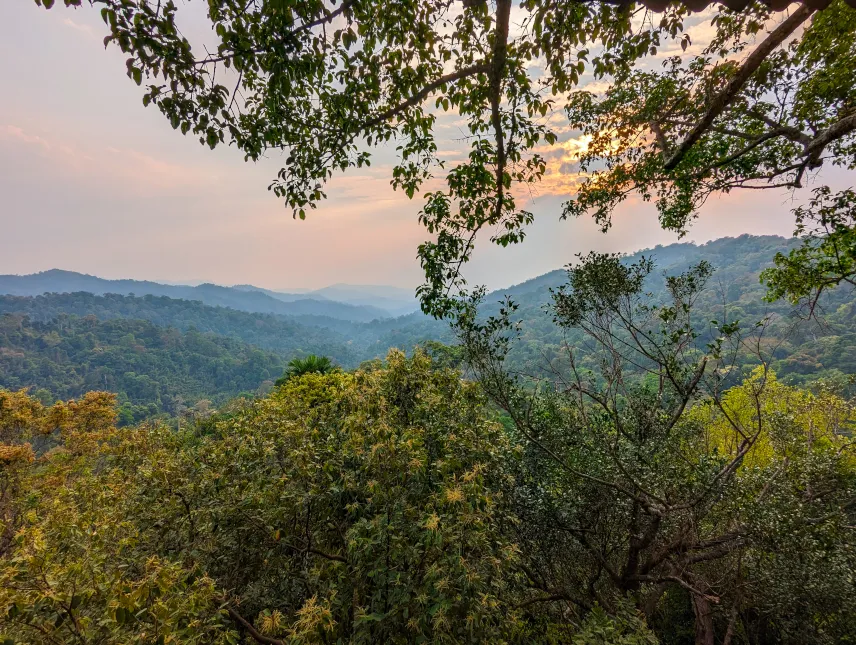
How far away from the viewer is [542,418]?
6.31 meters

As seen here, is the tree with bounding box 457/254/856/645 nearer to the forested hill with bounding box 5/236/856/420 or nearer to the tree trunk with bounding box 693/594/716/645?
the tree trunk with bounding box 693/594/716/645

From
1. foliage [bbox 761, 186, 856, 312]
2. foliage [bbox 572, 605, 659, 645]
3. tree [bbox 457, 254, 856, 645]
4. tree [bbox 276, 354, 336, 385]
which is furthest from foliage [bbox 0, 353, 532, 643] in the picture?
tree [bbox 276, 354, 336, 385]

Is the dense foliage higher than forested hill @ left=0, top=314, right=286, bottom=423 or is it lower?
higher

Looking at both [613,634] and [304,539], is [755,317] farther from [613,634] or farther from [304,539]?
[304,539]

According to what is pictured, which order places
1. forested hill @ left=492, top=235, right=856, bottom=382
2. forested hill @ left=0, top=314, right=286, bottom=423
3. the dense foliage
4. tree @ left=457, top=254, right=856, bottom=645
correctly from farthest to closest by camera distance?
forested hill @ left=0, top=314, right=286, bottom=423 < forested hill @ left=492, top=235, right=856, bottom=382 < tree @ left=457, top=254, right=856, bottom=645 < the dense foliage

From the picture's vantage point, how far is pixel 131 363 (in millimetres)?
97750

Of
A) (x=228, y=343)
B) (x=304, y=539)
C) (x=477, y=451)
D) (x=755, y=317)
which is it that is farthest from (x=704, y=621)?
(x=228, y=343)

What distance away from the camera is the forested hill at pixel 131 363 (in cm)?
8369

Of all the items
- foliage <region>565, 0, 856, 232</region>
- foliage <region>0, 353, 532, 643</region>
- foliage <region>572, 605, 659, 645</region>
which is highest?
foliage <region>565, 0, 856, 232</region>

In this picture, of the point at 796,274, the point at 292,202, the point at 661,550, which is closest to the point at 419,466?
the point at 292,202

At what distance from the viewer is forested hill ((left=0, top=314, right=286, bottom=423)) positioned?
83.7 m

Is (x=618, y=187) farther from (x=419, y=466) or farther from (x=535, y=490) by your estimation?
(x=419, y=466)

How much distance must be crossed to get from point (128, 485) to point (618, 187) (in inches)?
338

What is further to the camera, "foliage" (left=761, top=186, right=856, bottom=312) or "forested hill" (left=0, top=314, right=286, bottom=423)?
"forested hill" (left=0, top=314, right=286, bottom=423)
